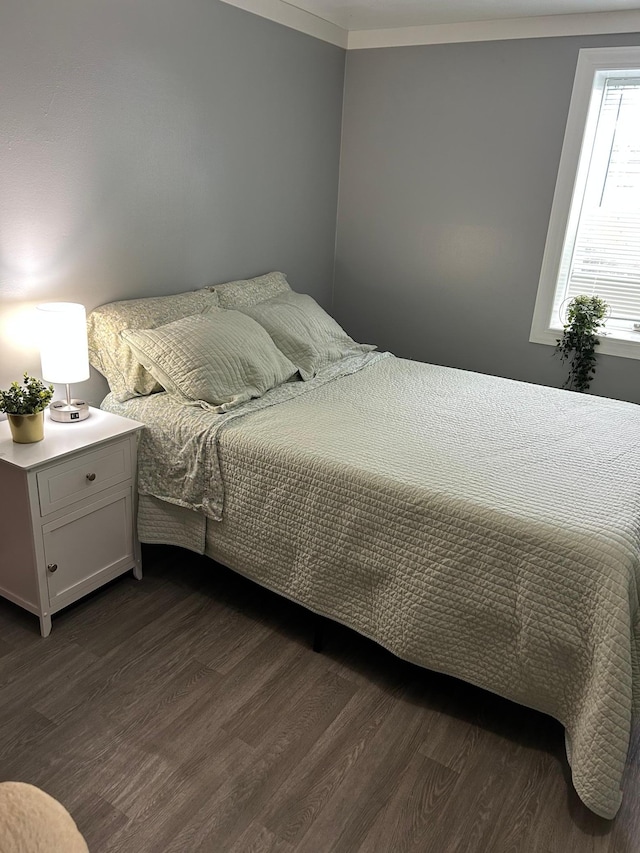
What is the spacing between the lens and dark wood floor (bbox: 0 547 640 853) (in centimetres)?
156

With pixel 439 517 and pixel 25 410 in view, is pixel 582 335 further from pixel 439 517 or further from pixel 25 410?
pixel 25 410

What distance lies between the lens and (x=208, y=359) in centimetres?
248

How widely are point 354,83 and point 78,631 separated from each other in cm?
332

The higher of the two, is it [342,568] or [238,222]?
[238,222]

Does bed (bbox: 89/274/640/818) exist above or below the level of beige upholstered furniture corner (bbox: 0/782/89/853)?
below

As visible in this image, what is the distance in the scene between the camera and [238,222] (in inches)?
129

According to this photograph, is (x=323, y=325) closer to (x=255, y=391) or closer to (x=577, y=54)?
(x=255, y=391)

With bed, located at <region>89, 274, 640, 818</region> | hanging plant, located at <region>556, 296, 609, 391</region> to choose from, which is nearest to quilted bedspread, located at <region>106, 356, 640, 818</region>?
bed, located at <region>89, 274, 640, 818</region>

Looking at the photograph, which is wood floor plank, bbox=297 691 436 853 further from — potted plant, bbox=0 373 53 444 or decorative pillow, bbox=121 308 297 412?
potted plant, bbox=0 373 53 444

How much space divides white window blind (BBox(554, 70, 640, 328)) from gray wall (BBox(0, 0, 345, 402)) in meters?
1.49

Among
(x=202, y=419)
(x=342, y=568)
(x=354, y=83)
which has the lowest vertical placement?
(x=342, y=568)

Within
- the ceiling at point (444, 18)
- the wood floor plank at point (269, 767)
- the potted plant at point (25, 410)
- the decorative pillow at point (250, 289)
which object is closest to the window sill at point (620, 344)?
the ceiling at point (444, 18)

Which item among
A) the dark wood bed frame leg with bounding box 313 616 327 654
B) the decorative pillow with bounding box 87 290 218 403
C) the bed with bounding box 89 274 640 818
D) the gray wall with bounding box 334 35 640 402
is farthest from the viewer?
the gray wall with bounding box 334 35 640 402

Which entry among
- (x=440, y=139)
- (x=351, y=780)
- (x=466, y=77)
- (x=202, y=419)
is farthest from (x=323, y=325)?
(x=351, y=780)
